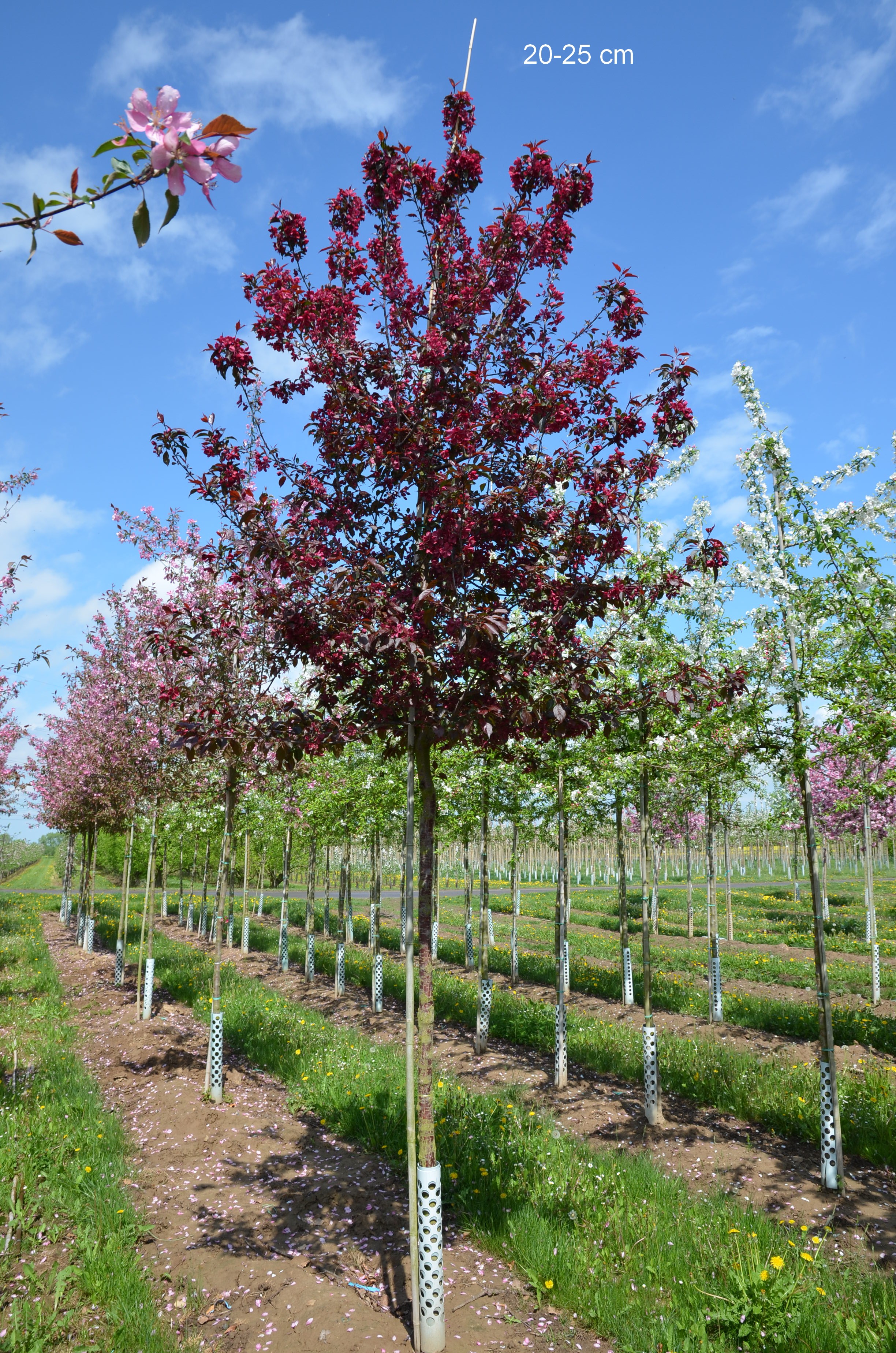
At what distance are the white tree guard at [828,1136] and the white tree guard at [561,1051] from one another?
3.38 m

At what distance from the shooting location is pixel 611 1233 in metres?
5.46

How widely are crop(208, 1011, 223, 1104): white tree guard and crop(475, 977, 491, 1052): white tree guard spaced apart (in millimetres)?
4044

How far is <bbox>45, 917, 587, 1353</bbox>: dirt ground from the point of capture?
14.8 feet

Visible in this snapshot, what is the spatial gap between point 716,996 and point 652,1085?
5.23m

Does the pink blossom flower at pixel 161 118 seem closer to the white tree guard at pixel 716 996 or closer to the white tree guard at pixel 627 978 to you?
the white tree guard at pixel 716 996

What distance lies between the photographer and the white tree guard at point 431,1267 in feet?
14.1

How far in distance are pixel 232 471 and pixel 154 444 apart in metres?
1.18

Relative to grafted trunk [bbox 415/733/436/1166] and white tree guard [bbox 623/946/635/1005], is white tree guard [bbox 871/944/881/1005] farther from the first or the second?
grafted trunk [bbox 415/733/436/1166]

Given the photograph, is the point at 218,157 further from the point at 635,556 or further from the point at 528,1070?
the point at 528,1070

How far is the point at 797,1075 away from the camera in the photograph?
9.04 meters

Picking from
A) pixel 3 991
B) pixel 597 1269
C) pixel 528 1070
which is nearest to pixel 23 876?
pixel 3 991

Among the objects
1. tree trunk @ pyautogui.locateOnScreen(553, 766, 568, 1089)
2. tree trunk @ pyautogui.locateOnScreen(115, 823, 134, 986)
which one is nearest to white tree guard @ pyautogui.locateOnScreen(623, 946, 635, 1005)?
tree trunk @ pyautogui.locateOnScreen(553, 766, 568, 1089)

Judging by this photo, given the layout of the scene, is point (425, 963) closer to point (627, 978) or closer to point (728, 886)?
point (627, 978)

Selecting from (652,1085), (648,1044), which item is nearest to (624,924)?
(652,1085)
